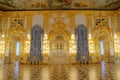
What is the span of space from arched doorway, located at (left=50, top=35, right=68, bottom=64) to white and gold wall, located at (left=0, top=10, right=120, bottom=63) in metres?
0.24

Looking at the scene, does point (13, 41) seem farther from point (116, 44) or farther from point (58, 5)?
point (116, 44)

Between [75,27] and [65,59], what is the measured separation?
387 cm

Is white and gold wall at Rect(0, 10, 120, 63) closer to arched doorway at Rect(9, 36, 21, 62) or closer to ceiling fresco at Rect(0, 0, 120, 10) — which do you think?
arched doorway at Rect(9, 36, 21, 62)

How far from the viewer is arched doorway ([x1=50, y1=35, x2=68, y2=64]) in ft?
52.0

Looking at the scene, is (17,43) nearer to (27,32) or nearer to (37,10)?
(27,32)

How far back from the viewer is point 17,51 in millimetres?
16750

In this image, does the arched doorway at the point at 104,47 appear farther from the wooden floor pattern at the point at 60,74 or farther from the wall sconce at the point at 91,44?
the wooden floor pattern at the point at 60,74

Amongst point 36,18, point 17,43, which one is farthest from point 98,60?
point 17,43

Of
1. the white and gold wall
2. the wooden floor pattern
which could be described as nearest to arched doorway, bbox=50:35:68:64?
the white and gold wall

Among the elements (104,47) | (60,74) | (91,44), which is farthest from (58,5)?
(60,74)

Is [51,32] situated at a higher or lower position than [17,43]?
higher

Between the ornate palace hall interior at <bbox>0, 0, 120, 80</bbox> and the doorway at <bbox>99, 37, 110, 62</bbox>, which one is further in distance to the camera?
the doorway at <bbox>99, 37, 110, 62</bbox>

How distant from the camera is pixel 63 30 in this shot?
16188mm

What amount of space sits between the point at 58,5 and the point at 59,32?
3.06 meters
